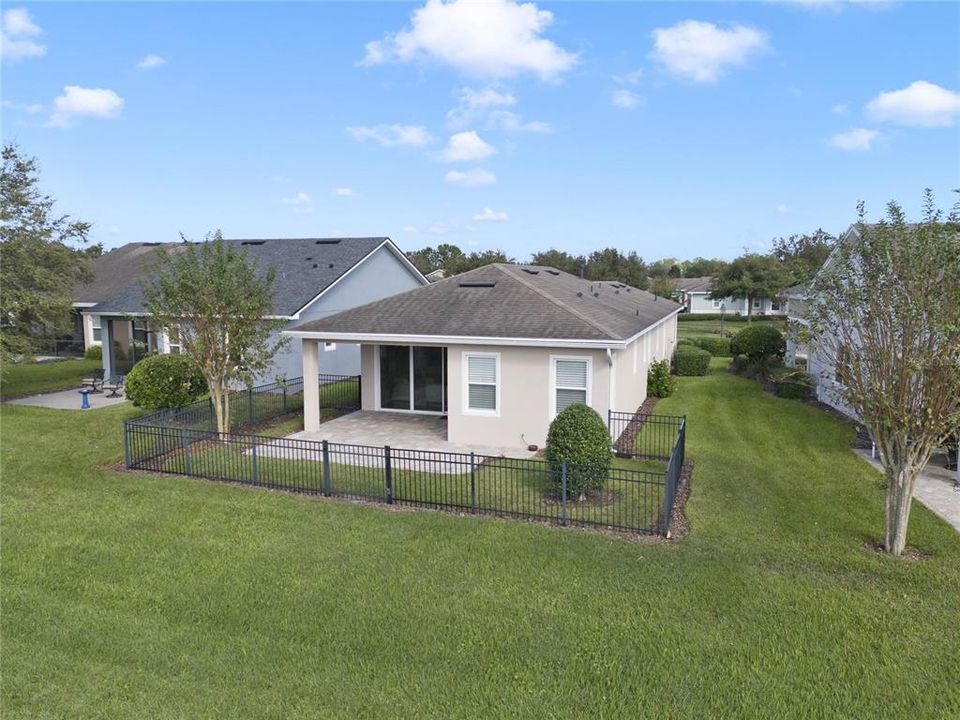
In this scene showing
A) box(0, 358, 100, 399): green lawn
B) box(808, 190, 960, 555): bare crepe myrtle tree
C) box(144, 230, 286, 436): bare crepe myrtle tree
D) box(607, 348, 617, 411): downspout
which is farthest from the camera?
box(0, 358, 100, 399): green lawn

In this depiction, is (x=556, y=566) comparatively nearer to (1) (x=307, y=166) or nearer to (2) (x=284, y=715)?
(2) (x=284, y=715)

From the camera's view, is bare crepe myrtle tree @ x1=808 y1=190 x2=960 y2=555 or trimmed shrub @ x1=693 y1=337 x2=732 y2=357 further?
trimmed shrub @ x1=693 y1=337 x2=732 y2=357

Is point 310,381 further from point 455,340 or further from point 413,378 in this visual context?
point 455,340

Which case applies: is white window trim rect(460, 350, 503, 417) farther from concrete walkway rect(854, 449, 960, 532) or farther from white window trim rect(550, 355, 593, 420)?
concrete walkway rect(854, 449, 960, 532)

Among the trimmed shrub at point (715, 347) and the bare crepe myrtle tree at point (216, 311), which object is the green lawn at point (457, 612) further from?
the trimmed shrub at point (715, 347)

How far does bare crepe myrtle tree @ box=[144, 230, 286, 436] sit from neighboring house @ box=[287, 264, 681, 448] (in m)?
1.29

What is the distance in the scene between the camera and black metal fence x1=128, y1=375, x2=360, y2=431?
1517 cm

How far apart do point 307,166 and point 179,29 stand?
1018 centimetres

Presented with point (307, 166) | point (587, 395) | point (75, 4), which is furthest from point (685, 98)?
point (75, 4)

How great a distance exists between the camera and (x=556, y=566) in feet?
27.1

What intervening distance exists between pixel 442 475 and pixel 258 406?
9.07 meters

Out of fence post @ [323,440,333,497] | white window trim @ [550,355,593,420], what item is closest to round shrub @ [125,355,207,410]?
fence post @ [323,440,333,497]

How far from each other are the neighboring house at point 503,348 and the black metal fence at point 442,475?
1611 mm

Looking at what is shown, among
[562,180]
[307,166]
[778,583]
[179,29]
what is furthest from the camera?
[562,180]
